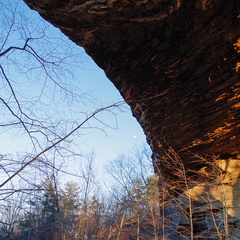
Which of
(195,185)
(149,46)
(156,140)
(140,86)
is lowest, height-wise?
(195,185)

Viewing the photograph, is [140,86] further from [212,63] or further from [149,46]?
[212,63]

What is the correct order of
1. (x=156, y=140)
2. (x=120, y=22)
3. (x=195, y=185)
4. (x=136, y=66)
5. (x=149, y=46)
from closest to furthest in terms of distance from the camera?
(x=120, y=22)
(x=149, y=46)
(x=136, y=66)
(x=156, y=140)
(x=195, y=185)

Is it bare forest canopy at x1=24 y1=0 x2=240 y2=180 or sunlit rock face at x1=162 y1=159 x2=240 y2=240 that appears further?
sunlit rock face at x1=162 y1=159 x2=240 y2=240

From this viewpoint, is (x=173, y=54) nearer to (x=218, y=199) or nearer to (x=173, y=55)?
(x=173, y=55)

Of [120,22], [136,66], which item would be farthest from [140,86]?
[120,22]

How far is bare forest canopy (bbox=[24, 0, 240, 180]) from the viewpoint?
3.71 metres

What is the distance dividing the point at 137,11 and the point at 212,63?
189 cm

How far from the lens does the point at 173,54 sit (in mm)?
4453

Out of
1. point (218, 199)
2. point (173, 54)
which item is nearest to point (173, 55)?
point (173, 54)

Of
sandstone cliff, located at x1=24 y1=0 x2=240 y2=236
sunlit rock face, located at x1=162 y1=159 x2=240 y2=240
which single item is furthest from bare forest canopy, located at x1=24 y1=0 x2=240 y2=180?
sunlit rock face, located at x1=162 y1=159 x2=240 y2=240

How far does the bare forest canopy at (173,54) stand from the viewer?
3715 mm

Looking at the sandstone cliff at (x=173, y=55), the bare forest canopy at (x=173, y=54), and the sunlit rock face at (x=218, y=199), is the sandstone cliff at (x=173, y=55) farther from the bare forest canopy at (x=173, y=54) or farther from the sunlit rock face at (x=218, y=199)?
the sunlit rock face at (x=218, y=199)

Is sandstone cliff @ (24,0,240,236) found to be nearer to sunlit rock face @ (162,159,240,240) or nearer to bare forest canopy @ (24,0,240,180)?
bare forest canopy @ (24,0,240,180)

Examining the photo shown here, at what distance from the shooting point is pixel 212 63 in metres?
4.18
